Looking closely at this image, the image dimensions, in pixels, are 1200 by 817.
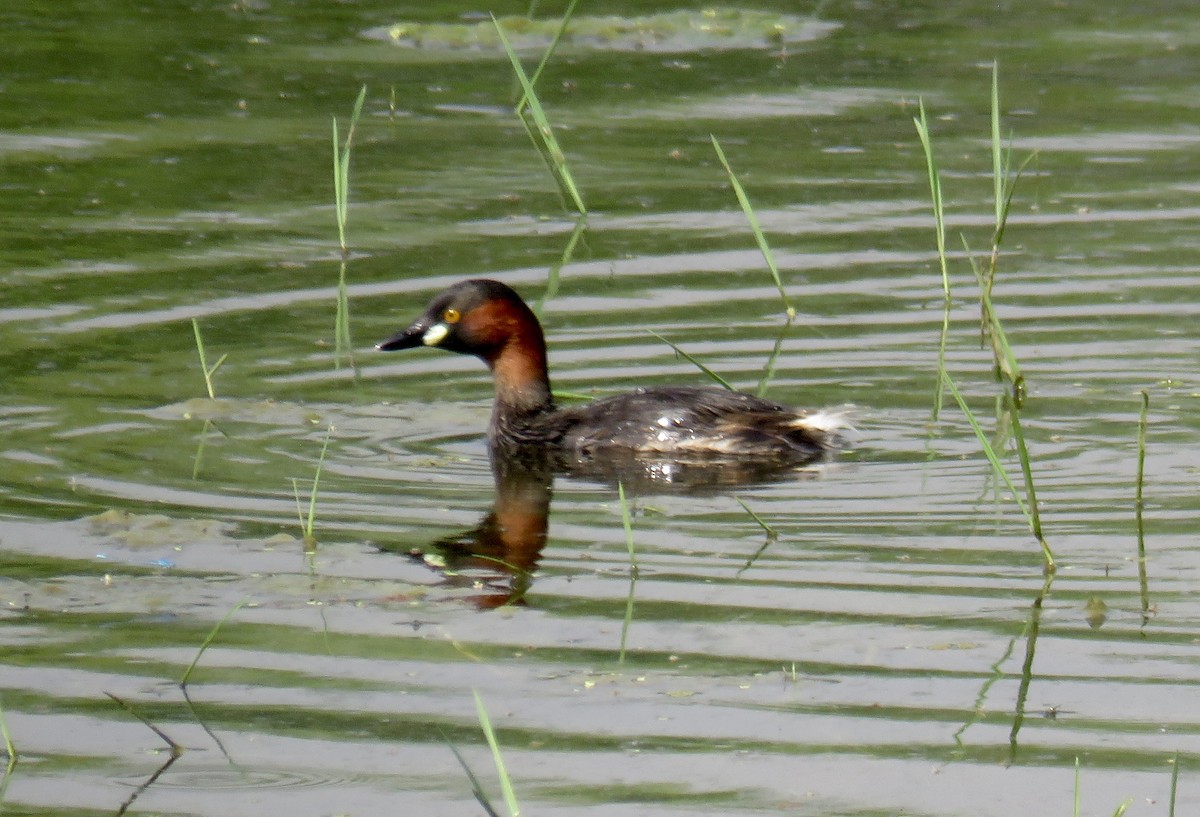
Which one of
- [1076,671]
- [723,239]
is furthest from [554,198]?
[1076,671]

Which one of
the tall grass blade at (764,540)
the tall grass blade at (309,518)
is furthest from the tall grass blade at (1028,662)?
the tall grass blade at (309,518)

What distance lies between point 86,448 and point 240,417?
2.24 ft

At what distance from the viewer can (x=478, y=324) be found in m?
9.12

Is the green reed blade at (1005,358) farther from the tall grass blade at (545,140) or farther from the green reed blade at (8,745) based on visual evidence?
the green reed blade at (8,745)

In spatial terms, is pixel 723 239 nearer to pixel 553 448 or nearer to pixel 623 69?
pixel 553 448

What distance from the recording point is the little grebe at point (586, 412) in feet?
27.5

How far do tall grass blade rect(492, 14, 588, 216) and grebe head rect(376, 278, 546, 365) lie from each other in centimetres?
101

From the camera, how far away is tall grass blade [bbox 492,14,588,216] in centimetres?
979

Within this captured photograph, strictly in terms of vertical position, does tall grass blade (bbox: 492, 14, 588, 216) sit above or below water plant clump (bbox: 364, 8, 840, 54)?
below

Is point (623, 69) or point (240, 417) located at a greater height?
point (623, 69)

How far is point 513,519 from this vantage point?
7.60m

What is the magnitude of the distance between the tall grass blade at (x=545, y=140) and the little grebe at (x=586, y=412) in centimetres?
110

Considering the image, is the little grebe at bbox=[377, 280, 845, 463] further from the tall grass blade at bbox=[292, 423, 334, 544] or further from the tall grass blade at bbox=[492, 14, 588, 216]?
the tall grass blade at bbox=[292, 423, 334, 544]

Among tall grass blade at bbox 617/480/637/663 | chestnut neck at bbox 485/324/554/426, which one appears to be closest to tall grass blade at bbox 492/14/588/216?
chestnut neck at bbox 485/324/554/426
